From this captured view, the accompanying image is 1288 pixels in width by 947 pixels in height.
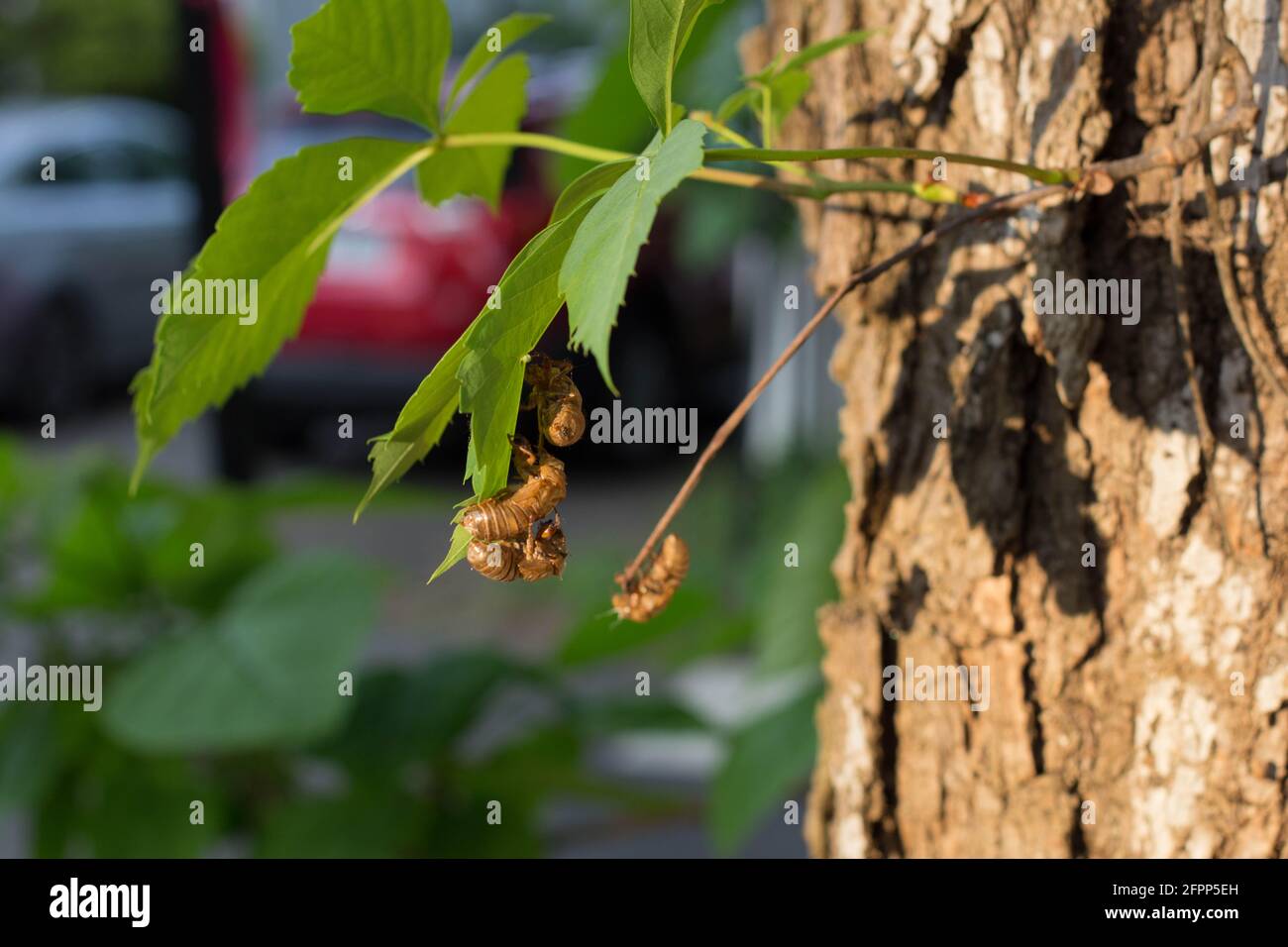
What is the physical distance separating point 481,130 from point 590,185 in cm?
34

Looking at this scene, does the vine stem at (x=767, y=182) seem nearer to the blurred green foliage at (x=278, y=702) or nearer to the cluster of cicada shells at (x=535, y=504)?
the cluster of cicada shells at (x=535, y=504)

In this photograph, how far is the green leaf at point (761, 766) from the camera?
1.79 m

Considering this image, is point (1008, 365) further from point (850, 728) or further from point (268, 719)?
point (268, 719)

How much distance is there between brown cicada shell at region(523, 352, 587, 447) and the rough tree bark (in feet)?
1.17

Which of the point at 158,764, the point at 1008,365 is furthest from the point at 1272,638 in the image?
the point at 158,764

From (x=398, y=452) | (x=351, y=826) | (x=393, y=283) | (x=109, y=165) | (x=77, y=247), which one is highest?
→ (x=109, y=165)

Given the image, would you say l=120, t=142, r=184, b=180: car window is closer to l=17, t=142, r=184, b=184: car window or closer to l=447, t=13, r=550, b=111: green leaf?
l=17, t=142, r=184, b=184: car window

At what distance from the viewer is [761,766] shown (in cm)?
185

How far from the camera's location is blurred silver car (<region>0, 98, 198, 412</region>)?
7070 millimetres

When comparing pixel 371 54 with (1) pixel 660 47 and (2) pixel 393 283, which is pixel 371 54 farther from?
(2) pixel 393 283

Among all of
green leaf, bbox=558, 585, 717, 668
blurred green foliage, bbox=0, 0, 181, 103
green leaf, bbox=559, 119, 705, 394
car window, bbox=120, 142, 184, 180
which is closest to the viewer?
green leaf, bbox=559, 119, 705, 394

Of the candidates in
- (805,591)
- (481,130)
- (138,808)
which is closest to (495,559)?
(481,130)

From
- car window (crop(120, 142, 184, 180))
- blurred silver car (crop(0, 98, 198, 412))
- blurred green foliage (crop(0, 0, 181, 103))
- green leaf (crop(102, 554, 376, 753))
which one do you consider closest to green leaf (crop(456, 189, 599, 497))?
green leaf (crop(102, 554, 376, 753))

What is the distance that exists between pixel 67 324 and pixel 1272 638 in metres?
7.50
